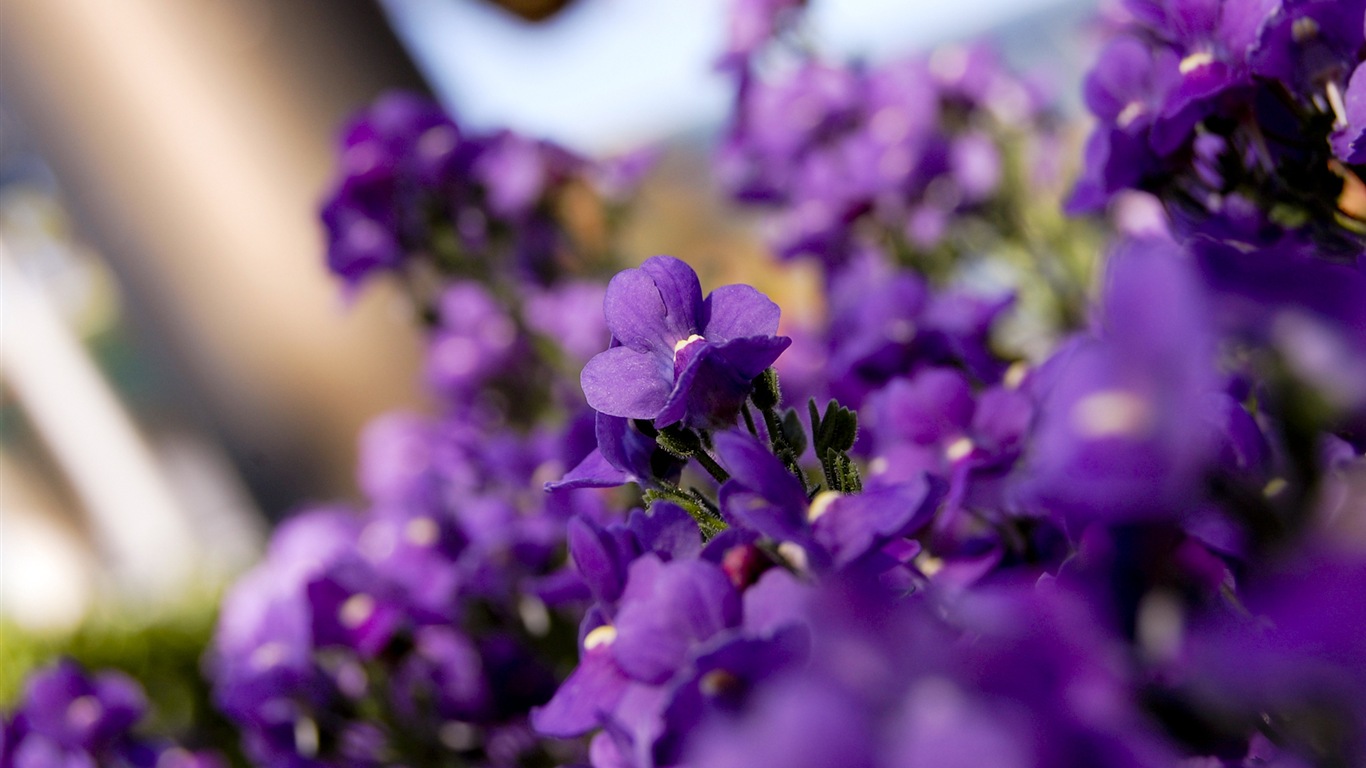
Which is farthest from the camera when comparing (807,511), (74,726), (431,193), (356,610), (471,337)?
(471,337)

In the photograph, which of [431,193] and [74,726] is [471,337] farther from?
[74,726]

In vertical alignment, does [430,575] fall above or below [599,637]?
below

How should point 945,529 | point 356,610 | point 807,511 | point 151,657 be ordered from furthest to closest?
point 151,657, point 356,610, point 945,529, point 807,511

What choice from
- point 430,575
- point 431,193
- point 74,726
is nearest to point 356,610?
point 430,575

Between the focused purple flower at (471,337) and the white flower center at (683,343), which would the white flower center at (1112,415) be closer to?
the white flower center at (683,343)

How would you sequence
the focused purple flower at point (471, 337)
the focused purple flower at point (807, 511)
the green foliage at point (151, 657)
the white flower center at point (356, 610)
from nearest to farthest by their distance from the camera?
the focused purple flower at point (807, 511)
the white flower center at point (356, 610)
the focused purple flower at point (471, 337)
the green foliage at point (151, 657)

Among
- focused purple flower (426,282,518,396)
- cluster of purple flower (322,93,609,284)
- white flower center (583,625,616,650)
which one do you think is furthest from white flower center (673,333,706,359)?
focused purple flower (426,282,518,396)

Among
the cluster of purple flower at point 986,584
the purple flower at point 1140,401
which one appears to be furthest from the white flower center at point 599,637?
the purple flower at point 1140,401
